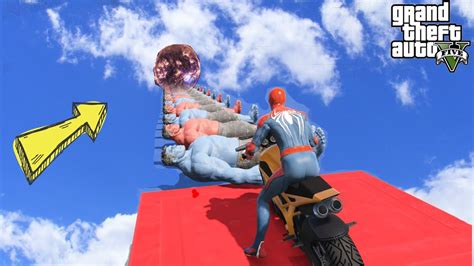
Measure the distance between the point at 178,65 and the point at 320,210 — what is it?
57.5 feet

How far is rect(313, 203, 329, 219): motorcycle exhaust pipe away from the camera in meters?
3.59

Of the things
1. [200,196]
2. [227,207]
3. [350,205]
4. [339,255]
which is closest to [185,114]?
[200,196]

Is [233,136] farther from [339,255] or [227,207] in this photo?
[339,255]

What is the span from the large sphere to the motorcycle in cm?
1675

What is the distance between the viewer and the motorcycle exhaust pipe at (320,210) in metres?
3.59

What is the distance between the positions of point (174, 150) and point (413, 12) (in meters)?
5.92

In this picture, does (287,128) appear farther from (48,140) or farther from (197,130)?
(197,130)

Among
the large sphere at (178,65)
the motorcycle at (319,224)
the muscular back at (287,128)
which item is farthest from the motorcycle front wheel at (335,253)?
the large sphere at (178,65)

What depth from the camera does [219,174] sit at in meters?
6.61

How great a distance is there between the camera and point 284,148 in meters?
3.83

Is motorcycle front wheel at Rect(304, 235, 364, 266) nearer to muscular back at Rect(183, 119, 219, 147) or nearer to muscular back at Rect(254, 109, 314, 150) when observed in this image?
muscular back at Rect(254, 109, 314, 150)

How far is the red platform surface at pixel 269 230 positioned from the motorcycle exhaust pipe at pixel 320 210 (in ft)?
2.78

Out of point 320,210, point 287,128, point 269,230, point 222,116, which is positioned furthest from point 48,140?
point 222,116

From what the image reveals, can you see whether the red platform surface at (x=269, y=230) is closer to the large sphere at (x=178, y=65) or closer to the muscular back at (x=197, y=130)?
the muscular back at (x=197, y=130)
